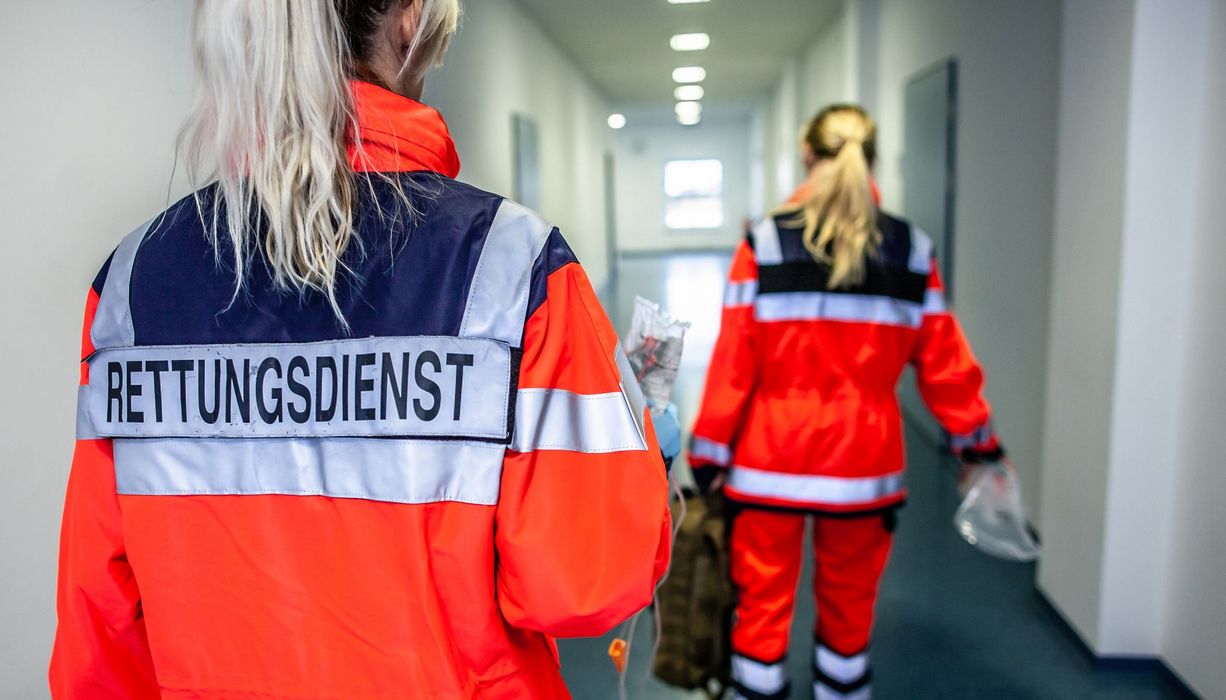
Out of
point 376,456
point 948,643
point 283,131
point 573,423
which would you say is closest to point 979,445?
point 948,643

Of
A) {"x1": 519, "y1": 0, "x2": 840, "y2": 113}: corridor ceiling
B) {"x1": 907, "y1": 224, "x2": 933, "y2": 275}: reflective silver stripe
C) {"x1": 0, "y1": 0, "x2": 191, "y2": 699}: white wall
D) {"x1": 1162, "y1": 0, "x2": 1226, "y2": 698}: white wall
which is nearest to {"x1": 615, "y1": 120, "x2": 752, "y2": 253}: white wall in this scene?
{"x1": 519, "y1": 0, "x2": 840, "y2": 113}: corridor ceiling

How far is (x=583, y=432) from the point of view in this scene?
97 centimetres

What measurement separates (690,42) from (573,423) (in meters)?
9.33

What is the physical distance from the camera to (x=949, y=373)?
2.19m

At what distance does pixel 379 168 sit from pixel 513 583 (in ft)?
1.52

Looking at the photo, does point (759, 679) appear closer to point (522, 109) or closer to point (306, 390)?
point (306, 390)

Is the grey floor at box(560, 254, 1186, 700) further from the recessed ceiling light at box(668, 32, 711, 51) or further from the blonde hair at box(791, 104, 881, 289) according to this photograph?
the recessed ceiling light at box(668, 32, 711, 51)

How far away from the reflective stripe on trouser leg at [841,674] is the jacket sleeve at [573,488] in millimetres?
1475

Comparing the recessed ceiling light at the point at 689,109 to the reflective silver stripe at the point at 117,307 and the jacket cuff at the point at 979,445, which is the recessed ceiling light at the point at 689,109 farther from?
the reflective silver stripe at the point at 117,307

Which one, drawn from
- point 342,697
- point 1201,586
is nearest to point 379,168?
point 342,697

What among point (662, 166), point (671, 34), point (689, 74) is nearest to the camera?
point (671, 34)

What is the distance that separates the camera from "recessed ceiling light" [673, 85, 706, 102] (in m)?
13.8

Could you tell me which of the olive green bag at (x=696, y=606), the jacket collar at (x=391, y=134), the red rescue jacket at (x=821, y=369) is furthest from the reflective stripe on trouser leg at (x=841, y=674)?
the jacket collar at (x=391, y=134)

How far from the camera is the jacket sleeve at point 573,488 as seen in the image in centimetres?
94
